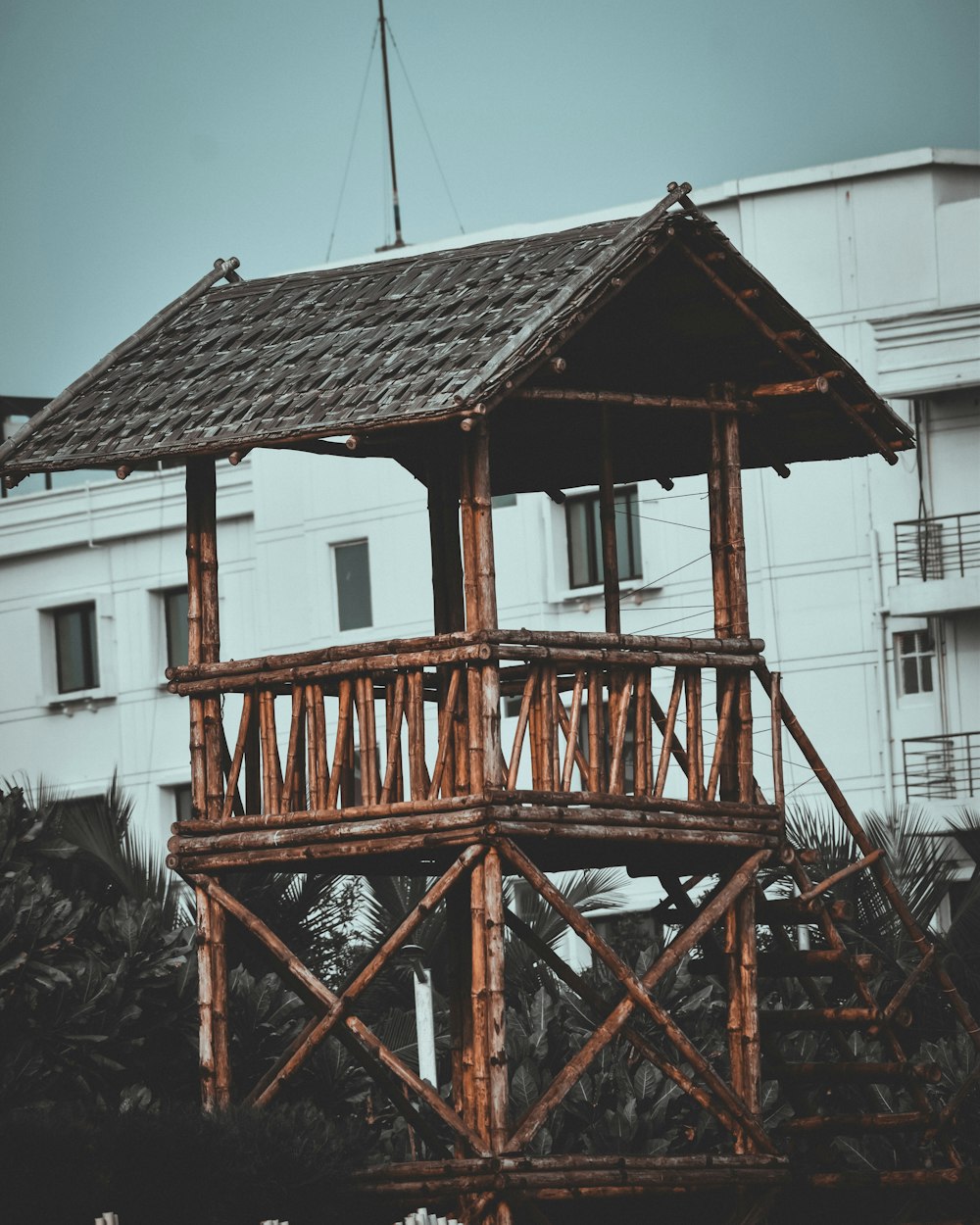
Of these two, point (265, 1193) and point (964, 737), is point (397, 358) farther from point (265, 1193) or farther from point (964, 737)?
point (964, 737)

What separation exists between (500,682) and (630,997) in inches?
101

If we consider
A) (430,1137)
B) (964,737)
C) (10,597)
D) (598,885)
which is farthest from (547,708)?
(10,597)

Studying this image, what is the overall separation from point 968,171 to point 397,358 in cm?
2690

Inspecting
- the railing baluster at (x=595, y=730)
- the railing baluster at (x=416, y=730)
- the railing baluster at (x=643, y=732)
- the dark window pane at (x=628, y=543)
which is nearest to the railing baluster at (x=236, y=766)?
the railing baluster at (x=416, y=730)

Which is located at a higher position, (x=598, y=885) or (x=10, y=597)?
(x=10, y=597)

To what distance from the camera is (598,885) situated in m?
37.9

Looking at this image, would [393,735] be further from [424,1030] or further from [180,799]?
[180,799]

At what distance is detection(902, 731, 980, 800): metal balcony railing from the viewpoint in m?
43.0

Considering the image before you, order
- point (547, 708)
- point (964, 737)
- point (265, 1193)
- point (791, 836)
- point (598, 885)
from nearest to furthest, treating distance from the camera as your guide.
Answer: point (265, 1193) < point (547, 708) < point (791, 836) < point (598, 885) < point (964, 737)

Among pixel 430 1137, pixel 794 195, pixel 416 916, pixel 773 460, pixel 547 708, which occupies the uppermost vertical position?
pixel 794 195

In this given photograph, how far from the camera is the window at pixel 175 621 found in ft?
169

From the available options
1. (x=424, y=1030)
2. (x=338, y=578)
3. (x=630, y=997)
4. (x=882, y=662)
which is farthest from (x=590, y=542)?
(x=630, y=997)

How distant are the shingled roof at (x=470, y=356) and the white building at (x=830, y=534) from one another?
1864cm

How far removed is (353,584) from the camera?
4984 centimetres
